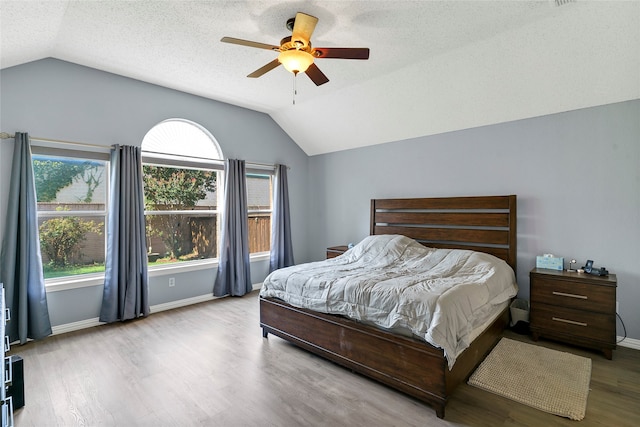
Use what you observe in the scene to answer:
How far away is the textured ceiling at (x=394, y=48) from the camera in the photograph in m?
2.51

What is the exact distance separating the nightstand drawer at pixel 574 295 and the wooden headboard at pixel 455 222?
19.2 inches

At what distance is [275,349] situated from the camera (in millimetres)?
3074

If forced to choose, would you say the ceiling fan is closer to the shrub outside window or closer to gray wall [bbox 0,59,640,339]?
gray wall [bbox 0,59,640,339]

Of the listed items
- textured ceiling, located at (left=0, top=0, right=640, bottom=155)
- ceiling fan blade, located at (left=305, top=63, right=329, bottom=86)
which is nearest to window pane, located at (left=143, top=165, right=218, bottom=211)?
textured ceiling, located at (left=0, top=0, right=640, bottom=155)

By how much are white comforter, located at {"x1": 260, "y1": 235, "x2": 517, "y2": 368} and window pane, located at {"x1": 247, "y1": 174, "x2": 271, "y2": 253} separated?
196 cm

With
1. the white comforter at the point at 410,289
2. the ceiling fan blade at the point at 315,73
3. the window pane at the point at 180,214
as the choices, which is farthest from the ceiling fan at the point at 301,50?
the window pane at the point at 180,214

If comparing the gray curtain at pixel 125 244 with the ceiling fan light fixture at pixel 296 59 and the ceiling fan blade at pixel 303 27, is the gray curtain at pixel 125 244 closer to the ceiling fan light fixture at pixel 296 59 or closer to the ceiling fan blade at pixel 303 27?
the ceiling fan light fixture at pixel 296 59

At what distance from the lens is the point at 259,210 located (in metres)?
5.49

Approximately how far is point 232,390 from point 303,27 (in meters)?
2.71

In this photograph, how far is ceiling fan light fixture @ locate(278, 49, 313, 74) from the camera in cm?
234

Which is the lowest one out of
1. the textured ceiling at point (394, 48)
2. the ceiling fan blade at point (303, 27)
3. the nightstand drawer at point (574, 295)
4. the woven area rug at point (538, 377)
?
the woven area rug at point (538, 377)

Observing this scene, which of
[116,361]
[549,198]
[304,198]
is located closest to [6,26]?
[116,361]

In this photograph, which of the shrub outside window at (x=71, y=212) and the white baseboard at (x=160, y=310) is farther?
the shrub outside window at (x=71, y=212)

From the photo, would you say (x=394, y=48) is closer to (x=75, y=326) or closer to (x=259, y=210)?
(x=259, y=210)
